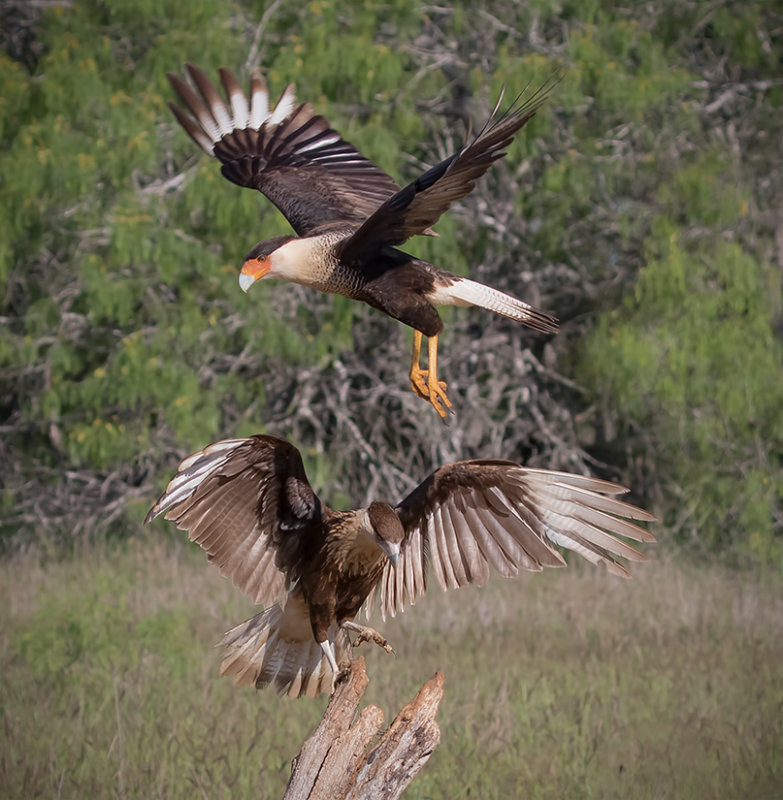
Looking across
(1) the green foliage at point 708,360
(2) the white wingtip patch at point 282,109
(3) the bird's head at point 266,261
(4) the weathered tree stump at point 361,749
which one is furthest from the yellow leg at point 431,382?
(1) the green foliage at point 708,360

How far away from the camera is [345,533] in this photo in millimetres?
3594

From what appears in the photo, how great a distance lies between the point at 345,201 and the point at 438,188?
133 cm

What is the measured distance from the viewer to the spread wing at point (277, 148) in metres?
4.64

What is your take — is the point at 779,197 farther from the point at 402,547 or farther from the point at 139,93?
the point at 402,547

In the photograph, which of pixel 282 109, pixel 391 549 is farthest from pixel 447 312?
pixel 391 549

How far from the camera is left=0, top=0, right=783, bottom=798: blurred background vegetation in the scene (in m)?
8.71

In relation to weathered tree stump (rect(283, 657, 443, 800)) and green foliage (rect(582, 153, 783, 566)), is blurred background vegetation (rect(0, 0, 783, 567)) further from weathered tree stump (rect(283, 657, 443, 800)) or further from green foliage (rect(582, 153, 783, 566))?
weathered tree stump (rect(283, 657, 443, 800))

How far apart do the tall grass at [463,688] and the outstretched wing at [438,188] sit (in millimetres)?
2293

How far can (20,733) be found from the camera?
5.26 meters

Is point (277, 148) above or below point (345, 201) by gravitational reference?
above

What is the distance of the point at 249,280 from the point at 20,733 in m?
2.85

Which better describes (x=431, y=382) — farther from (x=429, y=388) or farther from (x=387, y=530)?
(x=387, y=530)

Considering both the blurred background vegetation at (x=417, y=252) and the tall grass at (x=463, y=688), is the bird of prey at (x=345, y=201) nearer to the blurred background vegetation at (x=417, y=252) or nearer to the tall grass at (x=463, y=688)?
the tall grass at (x=463, y=688)

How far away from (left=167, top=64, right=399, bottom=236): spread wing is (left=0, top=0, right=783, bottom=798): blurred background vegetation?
3.16m
